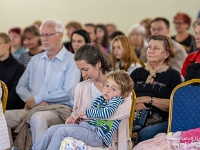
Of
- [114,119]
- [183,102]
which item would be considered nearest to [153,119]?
[183,102]

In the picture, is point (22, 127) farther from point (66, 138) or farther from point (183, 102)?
point (183, 102)

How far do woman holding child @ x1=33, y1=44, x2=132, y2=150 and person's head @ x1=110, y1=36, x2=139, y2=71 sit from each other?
1162 millimetres

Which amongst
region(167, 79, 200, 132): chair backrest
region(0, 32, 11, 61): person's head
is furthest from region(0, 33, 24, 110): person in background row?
region(167, 79, 200, 132): chair backrest

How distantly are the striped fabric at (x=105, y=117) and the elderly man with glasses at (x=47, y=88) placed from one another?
2.11 ft

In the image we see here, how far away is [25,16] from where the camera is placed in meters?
7.88

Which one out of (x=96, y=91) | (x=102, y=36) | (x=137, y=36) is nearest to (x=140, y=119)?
(x=96, y=91)

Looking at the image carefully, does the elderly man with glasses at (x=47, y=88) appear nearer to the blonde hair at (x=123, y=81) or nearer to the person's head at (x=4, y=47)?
the person's head at (x=4, y=47)

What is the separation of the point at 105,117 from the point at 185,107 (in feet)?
2.20

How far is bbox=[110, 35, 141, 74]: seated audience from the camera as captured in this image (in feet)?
14.9

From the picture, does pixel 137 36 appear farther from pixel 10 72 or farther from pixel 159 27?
pixel 10 72

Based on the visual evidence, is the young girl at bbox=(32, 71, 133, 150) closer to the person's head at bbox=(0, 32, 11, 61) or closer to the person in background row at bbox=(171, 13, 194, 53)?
the person's head at bbox=(0, 32, 11, 61)

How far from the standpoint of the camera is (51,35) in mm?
4156

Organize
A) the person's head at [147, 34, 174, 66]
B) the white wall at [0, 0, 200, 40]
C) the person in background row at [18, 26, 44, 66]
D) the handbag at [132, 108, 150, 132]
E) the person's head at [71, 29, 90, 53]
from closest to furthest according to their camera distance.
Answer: the handbag at [132, 108, 150, 132] → the person's head at [147, 34, 174, 66] → the person's head at [71, 29, 90, 53] → the person in background row at [18, 26, 44, 66] → the white wall at [0, 0, 200, 40]

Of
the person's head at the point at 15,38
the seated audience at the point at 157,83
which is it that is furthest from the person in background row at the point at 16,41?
the seated audience at the point at 157,83
